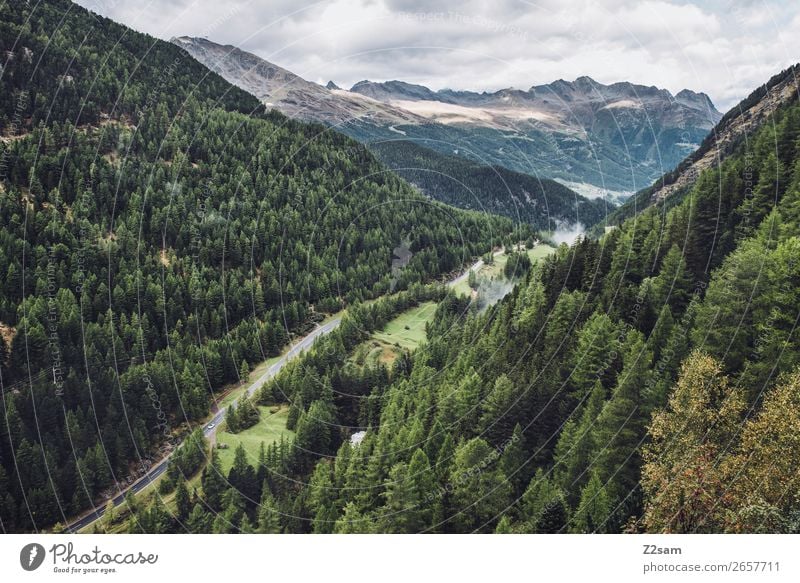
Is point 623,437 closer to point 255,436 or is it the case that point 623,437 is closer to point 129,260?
point 255,436

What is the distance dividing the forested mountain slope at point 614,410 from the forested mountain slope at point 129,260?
28.5 m

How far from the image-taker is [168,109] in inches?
7771

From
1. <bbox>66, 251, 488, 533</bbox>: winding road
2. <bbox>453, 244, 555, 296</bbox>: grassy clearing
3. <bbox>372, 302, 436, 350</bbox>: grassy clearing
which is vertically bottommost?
<bbox>66, 251, 488, 533</bbox>: winding road

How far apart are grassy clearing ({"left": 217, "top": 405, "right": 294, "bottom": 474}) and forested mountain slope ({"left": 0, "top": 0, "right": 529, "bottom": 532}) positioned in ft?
41.1

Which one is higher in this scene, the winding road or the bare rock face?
the bare rock face

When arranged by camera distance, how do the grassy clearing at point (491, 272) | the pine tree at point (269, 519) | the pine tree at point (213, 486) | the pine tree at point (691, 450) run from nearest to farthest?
the pine tree at point (691, 450) < the pine tree at point (269, 519) < the pine tree at point (213, 486) < the grassy clearing at point (491, 272)

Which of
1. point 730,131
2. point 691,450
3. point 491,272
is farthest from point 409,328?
point 691,450

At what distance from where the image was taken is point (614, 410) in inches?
1518

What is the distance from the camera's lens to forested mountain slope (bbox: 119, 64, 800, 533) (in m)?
31.8

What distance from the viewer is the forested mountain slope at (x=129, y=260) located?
91750mm

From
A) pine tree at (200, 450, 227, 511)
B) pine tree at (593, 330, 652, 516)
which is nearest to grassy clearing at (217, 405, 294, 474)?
pine tree at (200, 450, 227, 511)

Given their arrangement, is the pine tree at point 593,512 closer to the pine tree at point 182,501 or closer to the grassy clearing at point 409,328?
the pine tree at point 182,501

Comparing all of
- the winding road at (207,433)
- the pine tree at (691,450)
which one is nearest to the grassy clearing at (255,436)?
the winding road at (207,433)

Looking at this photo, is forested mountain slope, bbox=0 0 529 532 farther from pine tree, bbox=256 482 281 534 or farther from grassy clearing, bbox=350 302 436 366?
pine tree, bbox=256 482 281 534
